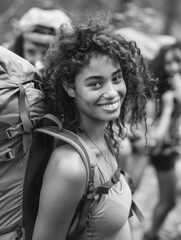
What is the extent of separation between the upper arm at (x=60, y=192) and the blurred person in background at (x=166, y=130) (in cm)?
302

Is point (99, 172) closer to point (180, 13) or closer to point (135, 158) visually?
point (135, 158)

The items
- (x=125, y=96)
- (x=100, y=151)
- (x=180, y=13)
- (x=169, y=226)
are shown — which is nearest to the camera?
(x=100, y=151)

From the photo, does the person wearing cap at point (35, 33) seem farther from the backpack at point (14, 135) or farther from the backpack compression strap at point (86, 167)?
the backpack compression strap at point (86, 167)

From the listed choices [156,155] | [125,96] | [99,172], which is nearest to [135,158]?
[156,155]

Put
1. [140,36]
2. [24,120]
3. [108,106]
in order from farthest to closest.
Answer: [140,36]
[108,106]
[24,120]

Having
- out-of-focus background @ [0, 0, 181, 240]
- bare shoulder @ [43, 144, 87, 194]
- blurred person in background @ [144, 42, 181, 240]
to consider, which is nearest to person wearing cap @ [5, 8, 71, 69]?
out-of-focus background @ [0, 0, 181, 240]

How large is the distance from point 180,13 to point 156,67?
43.1ft

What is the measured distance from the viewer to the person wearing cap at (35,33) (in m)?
4.50

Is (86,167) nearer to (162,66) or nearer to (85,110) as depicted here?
(85,110)

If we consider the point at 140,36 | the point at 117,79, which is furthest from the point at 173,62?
the point at 117,79

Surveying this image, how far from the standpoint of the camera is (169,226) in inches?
260

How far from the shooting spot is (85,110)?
8.24 ft

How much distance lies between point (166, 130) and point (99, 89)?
10.1 feet

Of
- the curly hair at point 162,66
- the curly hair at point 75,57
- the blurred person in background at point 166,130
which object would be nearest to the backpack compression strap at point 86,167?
the curly hair at point 75,57
